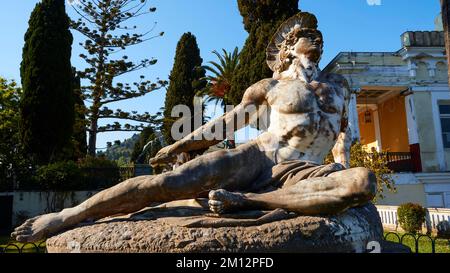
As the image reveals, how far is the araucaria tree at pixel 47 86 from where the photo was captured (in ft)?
54.9

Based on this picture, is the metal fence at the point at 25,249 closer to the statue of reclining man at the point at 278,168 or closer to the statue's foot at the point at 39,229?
the statue's foot at the point at 39,229

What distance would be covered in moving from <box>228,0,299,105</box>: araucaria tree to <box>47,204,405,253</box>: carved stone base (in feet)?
45.1

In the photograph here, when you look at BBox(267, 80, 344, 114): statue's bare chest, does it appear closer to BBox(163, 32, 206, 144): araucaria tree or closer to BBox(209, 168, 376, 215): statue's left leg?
BBox(209, 168, 376, 215): statue's left leg

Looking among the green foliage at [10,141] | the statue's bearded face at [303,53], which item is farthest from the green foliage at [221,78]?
the statue's bearded face at [303,53]

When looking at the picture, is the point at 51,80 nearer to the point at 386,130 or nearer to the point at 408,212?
the point at 408,212

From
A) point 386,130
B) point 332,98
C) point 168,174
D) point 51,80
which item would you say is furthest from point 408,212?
point 51,80

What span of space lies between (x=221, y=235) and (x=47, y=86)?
1698 cm

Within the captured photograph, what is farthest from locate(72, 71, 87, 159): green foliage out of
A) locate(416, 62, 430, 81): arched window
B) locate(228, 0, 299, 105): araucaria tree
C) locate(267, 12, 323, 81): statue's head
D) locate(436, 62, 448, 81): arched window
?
locate(267, 12, 323, 81): statue's head

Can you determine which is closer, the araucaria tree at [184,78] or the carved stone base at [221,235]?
the carved stone base at [221,235]

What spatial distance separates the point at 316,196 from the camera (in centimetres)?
242

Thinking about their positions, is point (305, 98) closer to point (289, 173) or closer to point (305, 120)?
point (305, 120)

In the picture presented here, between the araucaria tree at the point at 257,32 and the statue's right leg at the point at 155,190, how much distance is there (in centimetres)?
1337

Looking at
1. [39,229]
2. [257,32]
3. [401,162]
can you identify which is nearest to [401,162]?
Answer: [401,162]
